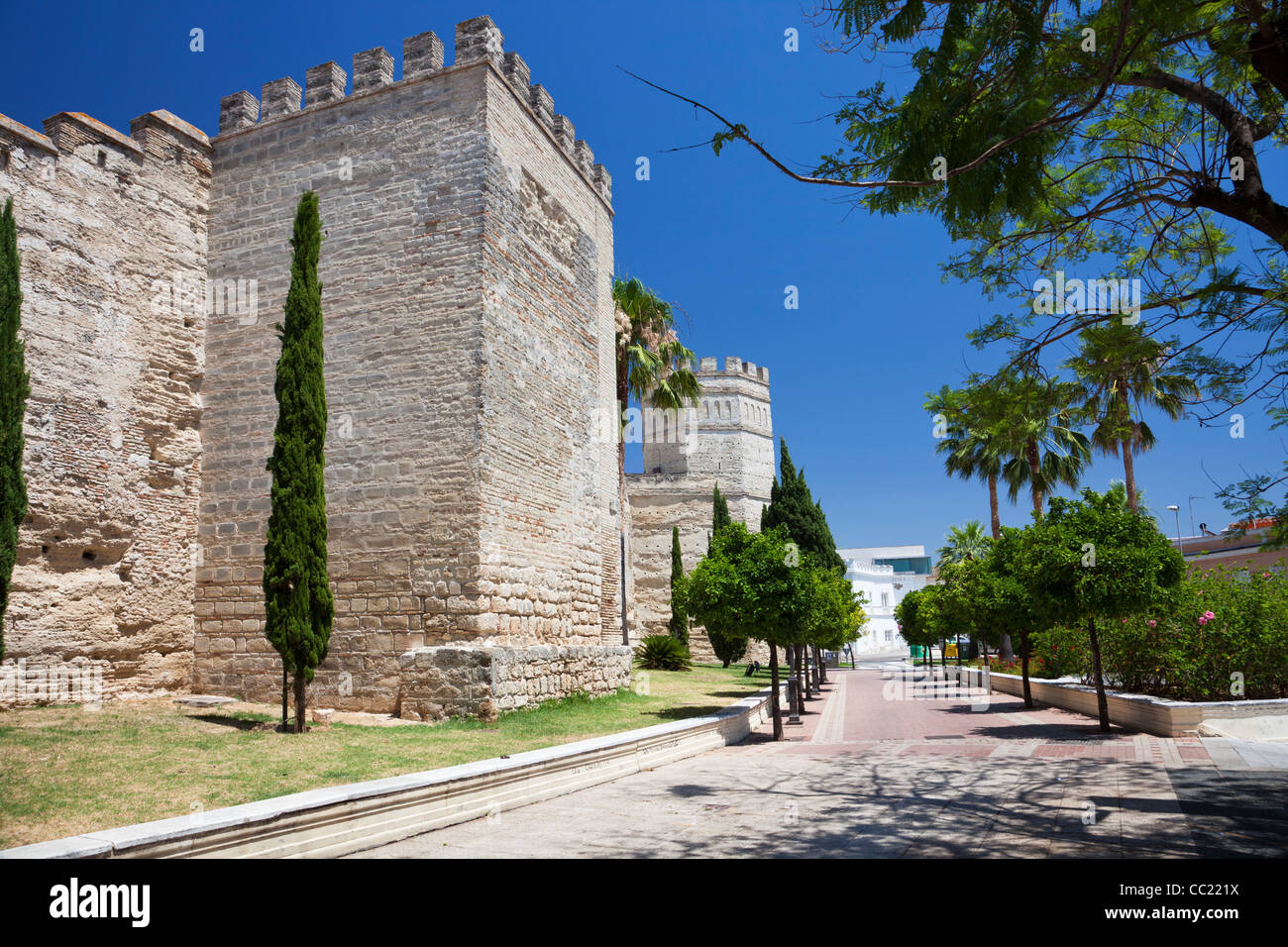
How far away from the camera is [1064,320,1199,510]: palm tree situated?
6.86 meters

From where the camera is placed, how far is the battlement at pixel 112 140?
1098 centimetres

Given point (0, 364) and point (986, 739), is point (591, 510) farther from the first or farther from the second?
point (0, 364)

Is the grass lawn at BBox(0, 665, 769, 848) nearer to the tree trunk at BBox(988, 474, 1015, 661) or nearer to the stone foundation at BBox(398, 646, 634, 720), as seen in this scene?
the stone foundation at BBox(398, 646, 634, 720)

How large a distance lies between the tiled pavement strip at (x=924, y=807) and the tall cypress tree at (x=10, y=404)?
18.7 feet

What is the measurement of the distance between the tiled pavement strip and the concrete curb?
6.3 inches

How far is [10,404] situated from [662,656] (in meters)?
16.9

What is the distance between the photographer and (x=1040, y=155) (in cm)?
511

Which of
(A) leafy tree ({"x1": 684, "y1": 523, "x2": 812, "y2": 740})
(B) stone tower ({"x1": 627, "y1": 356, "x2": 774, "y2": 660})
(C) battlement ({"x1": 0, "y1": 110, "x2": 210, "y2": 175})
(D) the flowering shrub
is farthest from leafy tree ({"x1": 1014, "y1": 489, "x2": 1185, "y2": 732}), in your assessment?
(B) stone tower ({"x1": 627, "y1": 356, "x2": 774, "y2": 660})

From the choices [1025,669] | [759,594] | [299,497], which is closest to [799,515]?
[1025,669]

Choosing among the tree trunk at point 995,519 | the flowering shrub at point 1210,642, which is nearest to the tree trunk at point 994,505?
the tree trunk at point 995,519

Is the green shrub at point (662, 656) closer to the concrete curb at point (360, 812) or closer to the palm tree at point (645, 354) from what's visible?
the palm tree at point (645, 354)
